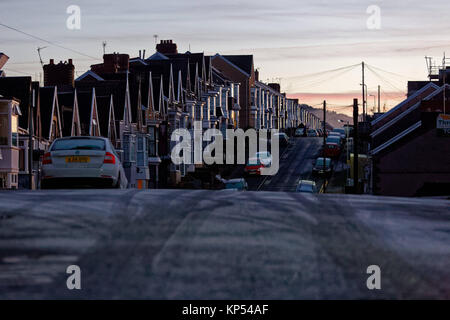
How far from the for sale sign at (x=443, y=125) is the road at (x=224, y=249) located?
44968 millimetres

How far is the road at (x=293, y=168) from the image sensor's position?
72900 mm

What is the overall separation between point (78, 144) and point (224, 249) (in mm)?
10220

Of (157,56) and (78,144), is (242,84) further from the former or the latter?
(78,144)

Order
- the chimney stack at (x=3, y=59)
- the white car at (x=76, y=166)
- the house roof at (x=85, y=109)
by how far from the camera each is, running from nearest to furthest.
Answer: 1. the white car at (x=76, y=166)
2. the chimney stack at (x=3, y=59)
3. the house roof at (x=85, y=109)

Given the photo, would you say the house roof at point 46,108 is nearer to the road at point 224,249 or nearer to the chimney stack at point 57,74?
the chimney stack at point 57,74

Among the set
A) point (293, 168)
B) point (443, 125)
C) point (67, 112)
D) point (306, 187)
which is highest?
point (67, 112)

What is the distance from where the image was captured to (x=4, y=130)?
4997 centimetres

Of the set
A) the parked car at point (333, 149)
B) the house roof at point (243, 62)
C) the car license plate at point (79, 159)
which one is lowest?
the car license plate at point (79, 159)

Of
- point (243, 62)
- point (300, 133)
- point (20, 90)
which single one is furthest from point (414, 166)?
point (300, 133)

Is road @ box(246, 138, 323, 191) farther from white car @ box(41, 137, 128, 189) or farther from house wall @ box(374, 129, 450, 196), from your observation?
white car @ box(41, 137, 128, 189)

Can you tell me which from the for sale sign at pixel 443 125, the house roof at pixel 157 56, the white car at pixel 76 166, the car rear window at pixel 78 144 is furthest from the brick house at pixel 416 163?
the white car at pixel 76 166

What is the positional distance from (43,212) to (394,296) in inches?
213

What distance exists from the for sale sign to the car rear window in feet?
133

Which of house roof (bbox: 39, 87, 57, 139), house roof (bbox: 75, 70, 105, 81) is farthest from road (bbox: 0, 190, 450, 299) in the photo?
house roof (bbox: 75, 70, 105, 81)
